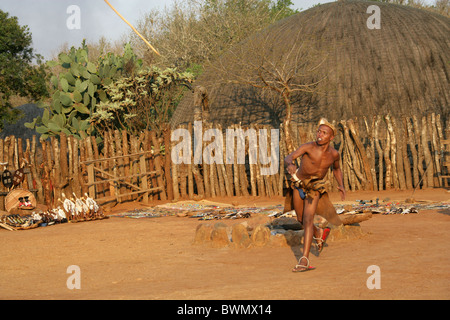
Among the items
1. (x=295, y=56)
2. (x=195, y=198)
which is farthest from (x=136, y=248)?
(x=295, y=56)

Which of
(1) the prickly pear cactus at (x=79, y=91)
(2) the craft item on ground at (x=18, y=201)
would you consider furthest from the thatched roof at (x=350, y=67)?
(2) the craft item on ground at (x=18, y=201)

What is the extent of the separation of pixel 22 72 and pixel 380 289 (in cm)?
1789

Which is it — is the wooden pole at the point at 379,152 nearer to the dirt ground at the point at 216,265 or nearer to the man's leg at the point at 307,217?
the dirt ground at the point at 216,265

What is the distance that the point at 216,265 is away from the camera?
17.4 feet

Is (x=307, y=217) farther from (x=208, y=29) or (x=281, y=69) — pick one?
(x=208, y=29)

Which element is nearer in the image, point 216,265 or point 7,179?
point 216,265

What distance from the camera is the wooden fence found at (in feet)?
38.9

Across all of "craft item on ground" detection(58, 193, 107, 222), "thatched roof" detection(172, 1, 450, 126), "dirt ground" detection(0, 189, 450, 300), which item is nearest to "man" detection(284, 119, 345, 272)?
"dirt ground" detection(0, 189, 450, 300)

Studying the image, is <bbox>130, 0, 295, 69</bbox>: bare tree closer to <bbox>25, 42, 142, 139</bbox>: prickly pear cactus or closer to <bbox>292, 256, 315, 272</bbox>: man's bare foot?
<bbox>25, 42, 142, 139</bbox>: prickly pear cactus

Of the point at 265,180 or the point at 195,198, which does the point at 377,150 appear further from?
the point at 195,198

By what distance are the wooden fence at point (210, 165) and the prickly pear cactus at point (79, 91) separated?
2462 mm

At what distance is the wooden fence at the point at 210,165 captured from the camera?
11844 mm

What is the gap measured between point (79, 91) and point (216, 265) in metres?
10.4

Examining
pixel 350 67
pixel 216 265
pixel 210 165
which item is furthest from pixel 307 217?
pixel 350 67
